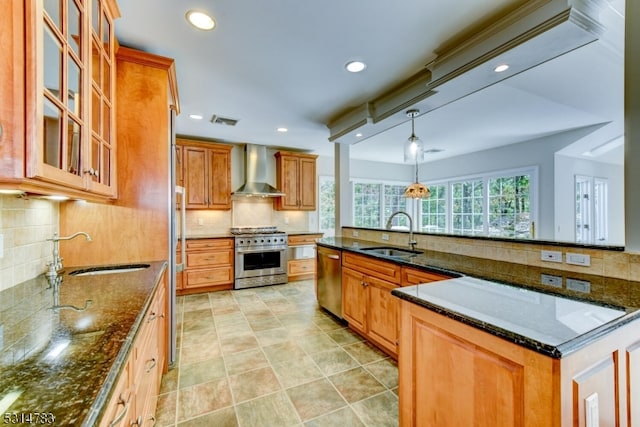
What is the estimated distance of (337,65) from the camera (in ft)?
8.14

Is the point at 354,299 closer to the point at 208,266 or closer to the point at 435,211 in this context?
the point at 208,266

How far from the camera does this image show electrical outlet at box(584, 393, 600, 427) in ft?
2.92

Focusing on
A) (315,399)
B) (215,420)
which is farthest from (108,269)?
(315,399)

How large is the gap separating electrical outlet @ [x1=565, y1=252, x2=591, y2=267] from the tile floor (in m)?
1.46

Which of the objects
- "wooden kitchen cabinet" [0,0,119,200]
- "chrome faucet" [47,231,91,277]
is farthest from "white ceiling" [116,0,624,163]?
"chrome faucet" [47,231,91,277]

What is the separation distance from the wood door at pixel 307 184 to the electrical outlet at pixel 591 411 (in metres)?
4.88

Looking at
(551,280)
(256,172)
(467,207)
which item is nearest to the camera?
(551,280)

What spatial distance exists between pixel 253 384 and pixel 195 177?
139 inches

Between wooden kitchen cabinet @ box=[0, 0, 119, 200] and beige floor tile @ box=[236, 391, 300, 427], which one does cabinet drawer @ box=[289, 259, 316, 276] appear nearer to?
beige floor tile @ box=[236, 391, 300, 427]

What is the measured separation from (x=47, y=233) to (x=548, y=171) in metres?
6.29

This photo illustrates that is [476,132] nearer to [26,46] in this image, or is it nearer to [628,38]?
[628,38]

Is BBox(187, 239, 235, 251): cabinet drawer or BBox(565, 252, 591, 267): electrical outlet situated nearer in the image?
BBox(565, 252, 591, 267): electrical outlet

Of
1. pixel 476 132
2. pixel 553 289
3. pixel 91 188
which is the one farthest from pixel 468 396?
pixel 476 132

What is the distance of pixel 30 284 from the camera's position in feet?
4.88
